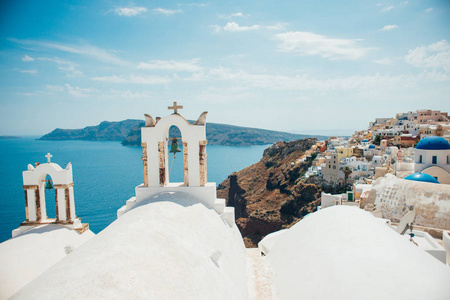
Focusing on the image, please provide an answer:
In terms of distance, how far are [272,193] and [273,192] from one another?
0.27 meters

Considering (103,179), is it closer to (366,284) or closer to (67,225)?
(67,225)

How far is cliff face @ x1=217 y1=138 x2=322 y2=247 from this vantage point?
4219 cm

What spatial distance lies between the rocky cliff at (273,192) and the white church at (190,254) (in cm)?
3443

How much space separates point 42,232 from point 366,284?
26.2 feet

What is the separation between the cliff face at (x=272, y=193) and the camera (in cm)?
4219

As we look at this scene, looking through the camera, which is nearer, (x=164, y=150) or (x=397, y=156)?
(x=164, y=150)

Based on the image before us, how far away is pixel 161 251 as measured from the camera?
420 centimetres

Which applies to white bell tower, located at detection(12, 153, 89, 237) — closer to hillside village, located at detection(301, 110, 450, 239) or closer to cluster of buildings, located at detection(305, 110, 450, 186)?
hillside village, located at detection(301, 110, 450, 239)

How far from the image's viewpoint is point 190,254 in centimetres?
461

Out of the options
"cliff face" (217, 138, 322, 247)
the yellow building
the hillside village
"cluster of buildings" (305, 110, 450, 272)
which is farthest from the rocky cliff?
the yellow building

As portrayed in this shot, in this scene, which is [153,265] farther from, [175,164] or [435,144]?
[175,164]

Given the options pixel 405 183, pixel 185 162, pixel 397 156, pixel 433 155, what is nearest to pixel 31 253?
pixel 185 162

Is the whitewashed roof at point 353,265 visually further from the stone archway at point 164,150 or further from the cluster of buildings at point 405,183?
the cluster of buildings at point 405,183

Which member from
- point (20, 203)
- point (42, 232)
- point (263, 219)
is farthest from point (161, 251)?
point (20, 203)
